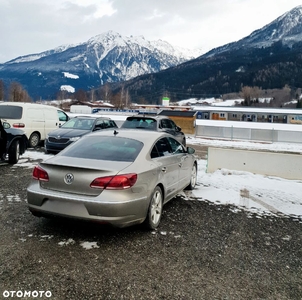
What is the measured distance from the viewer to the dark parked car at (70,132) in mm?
11016

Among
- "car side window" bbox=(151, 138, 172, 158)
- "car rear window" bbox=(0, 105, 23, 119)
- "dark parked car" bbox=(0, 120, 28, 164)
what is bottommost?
"dark parked car" bbox=(0, 120, 28, 164)

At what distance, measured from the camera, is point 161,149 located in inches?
206

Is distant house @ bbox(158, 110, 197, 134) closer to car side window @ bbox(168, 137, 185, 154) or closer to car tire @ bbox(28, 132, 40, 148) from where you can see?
car tire @ bbox(28, 132, 40, 148)

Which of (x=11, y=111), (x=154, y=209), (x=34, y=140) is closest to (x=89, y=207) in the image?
(x=154, y=209)

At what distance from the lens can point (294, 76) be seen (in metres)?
158

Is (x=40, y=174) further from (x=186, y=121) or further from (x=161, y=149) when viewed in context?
Result: (x=186, y=121)

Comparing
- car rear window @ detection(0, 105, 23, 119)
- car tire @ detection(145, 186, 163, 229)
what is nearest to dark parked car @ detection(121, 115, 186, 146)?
car rear window @ detection(0, 105, 23, 119)

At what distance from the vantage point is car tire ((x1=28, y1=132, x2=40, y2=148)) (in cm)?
1279

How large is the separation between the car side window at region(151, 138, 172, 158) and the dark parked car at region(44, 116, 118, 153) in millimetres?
6174

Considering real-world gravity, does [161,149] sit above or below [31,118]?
below

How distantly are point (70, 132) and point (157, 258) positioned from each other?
28.3ft

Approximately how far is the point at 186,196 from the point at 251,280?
3.34 meters

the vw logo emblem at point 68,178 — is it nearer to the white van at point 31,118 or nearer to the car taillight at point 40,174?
the car taillight at point 40,174

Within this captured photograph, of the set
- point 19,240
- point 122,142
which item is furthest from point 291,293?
point 19,240
